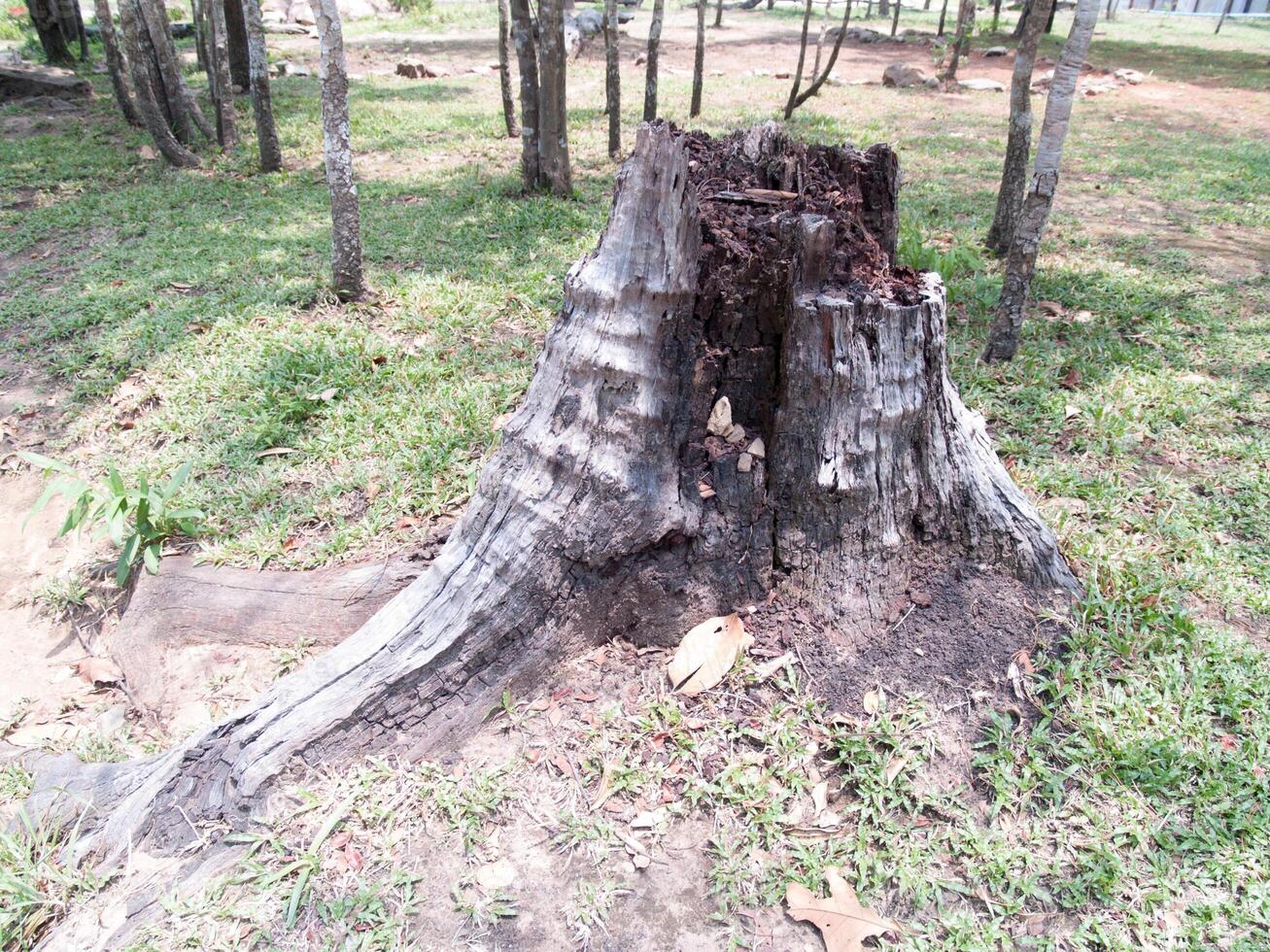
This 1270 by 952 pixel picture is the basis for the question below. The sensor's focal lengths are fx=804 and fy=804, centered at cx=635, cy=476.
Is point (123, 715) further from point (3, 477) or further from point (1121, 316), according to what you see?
point (1121, 316)

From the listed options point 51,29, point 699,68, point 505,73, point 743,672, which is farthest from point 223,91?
point 743,672

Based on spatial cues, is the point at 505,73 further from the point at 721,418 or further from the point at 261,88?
the point at 721,418

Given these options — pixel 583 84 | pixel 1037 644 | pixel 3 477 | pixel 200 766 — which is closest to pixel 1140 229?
pixel 1037 644

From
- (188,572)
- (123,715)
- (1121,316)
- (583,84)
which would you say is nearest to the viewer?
(123,715)

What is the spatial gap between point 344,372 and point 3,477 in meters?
1.92

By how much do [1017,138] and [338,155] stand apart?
182 inches

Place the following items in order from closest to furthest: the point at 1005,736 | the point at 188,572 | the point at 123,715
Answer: the point at 1005,736
the point at 123,715
the point at 188,572

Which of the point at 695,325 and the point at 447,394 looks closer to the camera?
the point at 695,325

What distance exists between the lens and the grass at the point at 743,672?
2129 millimetres

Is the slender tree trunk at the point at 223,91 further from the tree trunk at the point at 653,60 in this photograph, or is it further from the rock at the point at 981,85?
the rock at the point at 981,85

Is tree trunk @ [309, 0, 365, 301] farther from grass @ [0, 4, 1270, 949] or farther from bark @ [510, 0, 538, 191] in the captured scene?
bark @ [510, 0, 538, 191]

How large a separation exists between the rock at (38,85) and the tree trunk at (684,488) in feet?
41.8

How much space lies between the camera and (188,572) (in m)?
3.49

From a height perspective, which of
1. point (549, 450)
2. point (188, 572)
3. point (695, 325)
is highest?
point (695, 325)
